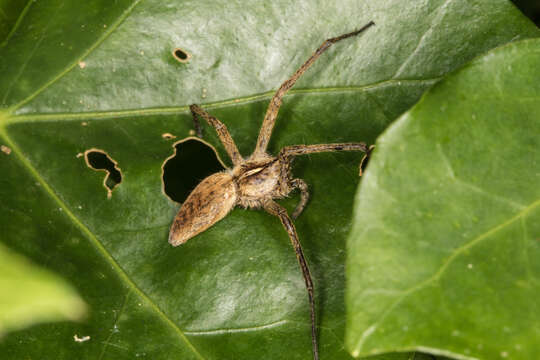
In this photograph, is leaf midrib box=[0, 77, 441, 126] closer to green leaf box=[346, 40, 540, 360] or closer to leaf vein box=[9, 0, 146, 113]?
leaf vein box=[9, 0, 146, 113]

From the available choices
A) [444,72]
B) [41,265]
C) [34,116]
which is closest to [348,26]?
[444,72]

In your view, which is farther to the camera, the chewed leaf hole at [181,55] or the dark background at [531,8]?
the dark background at [531,8]

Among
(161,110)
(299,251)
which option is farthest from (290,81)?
(299,251)

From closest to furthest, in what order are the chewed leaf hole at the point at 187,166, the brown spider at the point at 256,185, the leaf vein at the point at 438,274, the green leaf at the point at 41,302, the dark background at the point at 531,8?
1. the leaf vein at the point at 438,274
2. the green leaf at the point at 41,302
3. the brown spider at the point at 256,185
4. the chewed leaf hole at the point at 187,166
5. the dark background at the point at 531,8

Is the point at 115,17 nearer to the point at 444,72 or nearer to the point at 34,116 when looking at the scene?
the point at 34,116

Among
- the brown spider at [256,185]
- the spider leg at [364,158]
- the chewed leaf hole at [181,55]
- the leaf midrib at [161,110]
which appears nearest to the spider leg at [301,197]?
the brown spider at [256,185]

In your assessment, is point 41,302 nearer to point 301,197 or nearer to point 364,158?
point 301,197

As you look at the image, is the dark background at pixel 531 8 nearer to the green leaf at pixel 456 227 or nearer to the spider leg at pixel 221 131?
the green leaf at pixel 456 227

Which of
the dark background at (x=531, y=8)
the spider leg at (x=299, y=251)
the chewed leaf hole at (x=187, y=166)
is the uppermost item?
the chewed leaf hole at (x=187, y=166)
